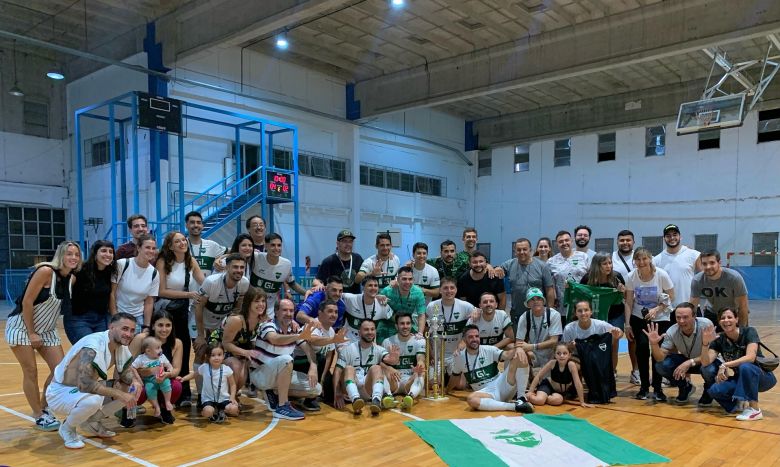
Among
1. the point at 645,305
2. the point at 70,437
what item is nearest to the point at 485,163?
the point at 645,305

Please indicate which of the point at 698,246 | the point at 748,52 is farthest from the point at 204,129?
the point at 698,246

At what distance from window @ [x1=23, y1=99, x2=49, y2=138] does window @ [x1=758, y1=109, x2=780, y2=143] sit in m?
23.5

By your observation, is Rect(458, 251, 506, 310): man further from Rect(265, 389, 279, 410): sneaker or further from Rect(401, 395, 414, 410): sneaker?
Rect(265, 389, 279, 410): sneaker

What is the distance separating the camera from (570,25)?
46.2 ft

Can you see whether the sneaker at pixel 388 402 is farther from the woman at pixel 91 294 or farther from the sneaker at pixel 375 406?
the woman at pixel 91 294

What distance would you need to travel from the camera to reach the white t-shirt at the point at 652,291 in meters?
6.08

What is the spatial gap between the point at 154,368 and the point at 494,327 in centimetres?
358

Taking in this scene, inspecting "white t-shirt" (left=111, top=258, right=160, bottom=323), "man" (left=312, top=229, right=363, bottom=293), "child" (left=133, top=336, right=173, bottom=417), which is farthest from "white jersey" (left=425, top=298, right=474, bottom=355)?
"white t-shirt" (left=111, top=258, right=160, bottom=323)

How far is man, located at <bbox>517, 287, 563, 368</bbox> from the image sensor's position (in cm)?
607

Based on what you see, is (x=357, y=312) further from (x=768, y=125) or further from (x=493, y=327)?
(x=768, y=125)

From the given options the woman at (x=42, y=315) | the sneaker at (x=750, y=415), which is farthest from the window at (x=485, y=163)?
the woman at (x=42, y=315)

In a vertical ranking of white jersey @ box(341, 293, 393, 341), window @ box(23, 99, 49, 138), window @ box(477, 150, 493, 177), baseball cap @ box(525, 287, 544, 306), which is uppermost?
window @ box(23, 99, 49, 138)

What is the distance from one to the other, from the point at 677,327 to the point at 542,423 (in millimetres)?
A: 1969

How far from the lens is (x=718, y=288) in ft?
18.9
